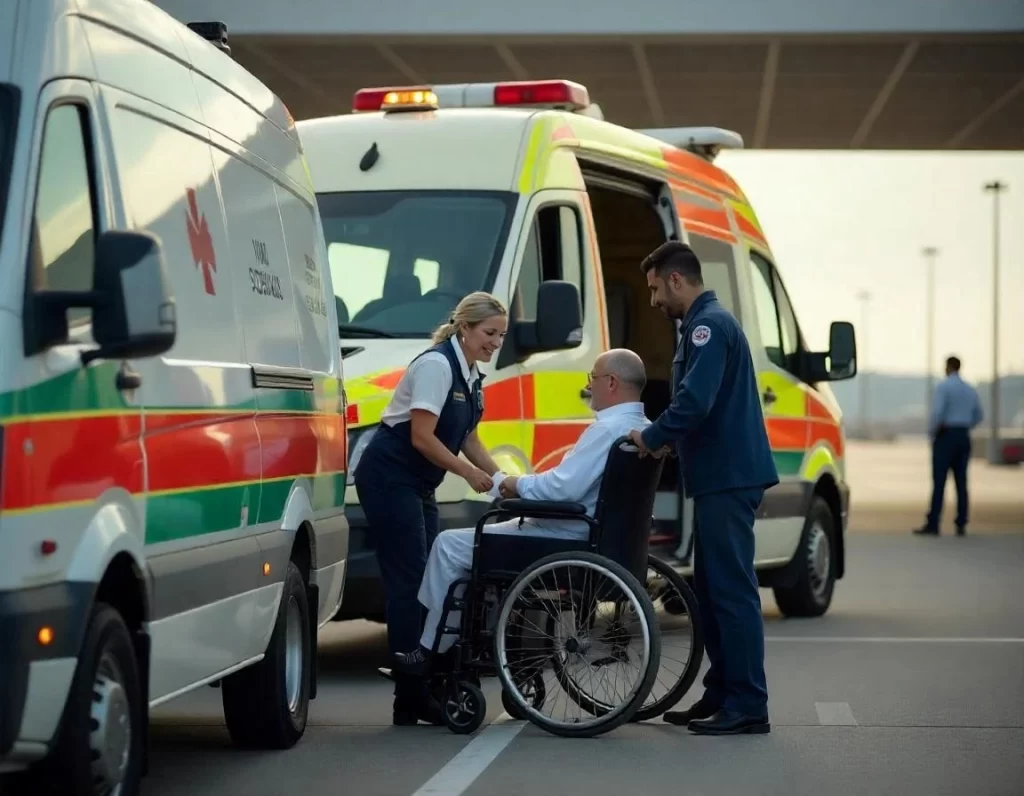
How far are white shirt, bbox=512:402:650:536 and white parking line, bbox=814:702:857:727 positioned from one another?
128cm

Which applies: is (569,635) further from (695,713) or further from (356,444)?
(356,444)

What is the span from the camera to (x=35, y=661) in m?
5.40

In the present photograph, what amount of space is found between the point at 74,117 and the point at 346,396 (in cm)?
428

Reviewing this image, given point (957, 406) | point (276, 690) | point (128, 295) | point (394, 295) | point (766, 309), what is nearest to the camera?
point (128, 295)

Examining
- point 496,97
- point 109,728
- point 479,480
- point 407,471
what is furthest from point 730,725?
point 496,97

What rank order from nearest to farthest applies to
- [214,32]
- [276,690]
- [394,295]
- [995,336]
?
[276,690], [214,32], [394,295], [995,336]

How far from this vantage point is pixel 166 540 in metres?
6.45

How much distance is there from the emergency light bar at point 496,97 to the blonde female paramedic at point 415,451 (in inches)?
112

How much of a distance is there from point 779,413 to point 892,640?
171 cm

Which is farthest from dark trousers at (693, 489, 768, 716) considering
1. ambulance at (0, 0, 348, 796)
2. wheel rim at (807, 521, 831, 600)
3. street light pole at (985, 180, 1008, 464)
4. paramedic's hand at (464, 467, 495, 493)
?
street light pole at (985, 180, 1008, 464)

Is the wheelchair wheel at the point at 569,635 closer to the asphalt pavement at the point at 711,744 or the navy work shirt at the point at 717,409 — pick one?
the asphalt pavement at the point at 711,744

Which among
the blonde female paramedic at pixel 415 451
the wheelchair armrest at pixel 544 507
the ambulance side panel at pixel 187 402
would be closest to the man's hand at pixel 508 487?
the wheelchair armrest at pixel 544 507

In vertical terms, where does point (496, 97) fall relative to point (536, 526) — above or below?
above

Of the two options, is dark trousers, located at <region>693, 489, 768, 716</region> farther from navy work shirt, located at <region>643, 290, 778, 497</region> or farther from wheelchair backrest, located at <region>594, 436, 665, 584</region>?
wheelchair backrest, located at <region>594, 436, 665, 584</region>
